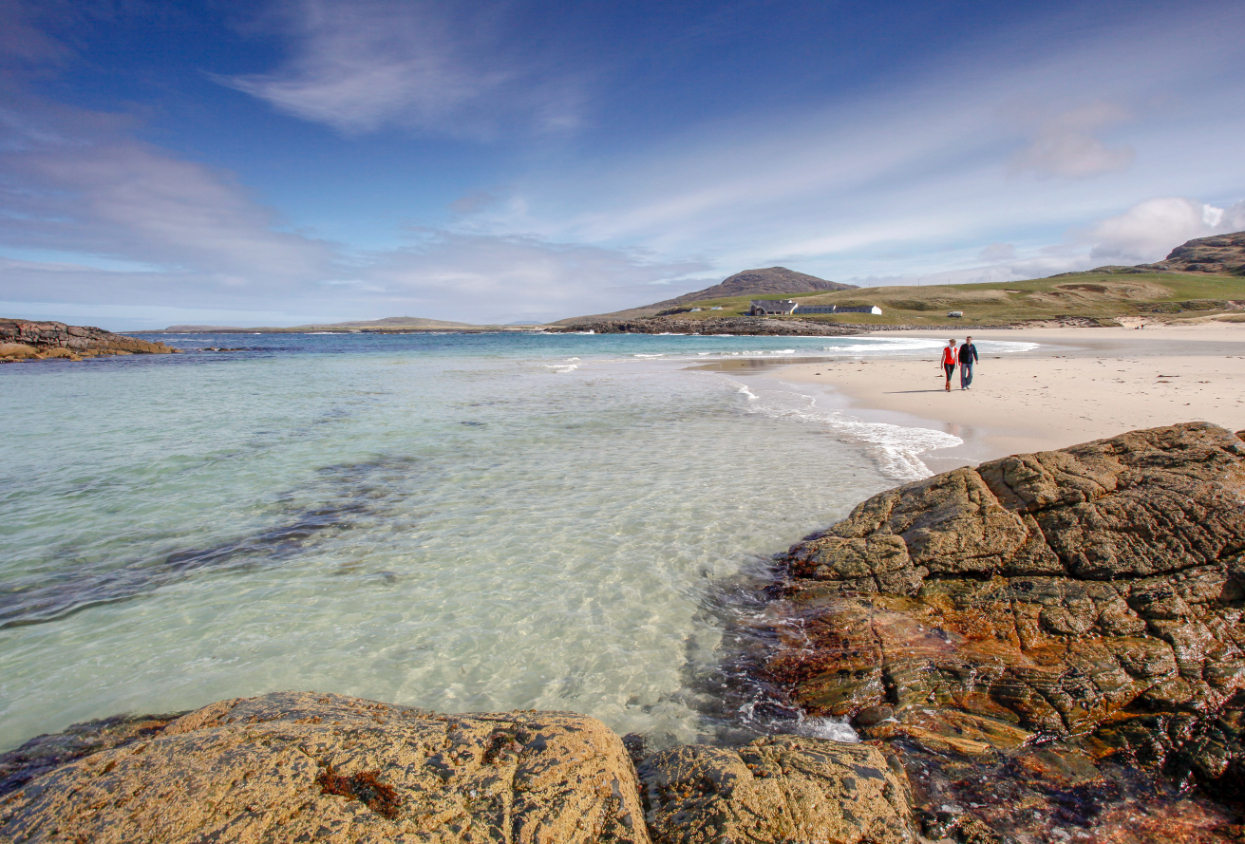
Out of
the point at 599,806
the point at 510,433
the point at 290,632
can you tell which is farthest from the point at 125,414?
the point at 599,806

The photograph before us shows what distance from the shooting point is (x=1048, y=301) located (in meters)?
102

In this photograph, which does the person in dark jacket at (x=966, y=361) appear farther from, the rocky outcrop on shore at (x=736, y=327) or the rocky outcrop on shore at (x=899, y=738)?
the rocky outcrop on shore at (x=736, y=327)

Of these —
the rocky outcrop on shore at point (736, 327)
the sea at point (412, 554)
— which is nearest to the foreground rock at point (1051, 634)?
the sea at point (412, 554)

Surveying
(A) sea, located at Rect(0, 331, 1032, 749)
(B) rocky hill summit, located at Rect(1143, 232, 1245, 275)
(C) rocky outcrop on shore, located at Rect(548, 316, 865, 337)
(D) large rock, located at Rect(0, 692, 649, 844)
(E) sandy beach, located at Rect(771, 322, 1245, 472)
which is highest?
(B) rocky hill summit, located at Rect(1143, 232, 1245, 275)

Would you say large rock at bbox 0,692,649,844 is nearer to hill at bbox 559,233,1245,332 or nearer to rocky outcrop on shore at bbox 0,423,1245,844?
rocky outcrop on shore at bbox 0,423,1245,844

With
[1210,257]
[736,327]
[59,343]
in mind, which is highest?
[1210,257]

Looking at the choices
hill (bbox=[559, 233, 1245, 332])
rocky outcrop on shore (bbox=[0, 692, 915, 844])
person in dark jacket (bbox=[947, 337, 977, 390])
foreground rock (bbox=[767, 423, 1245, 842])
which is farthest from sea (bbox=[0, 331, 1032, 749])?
hill (bbox=[559, 233, 1245, 332])

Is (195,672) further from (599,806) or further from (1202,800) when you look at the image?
(1202,800)

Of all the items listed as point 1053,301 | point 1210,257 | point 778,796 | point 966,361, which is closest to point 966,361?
point 966,361

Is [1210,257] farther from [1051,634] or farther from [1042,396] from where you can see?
[1051,634]

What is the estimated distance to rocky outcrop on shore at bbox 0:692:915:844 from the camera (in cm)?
240

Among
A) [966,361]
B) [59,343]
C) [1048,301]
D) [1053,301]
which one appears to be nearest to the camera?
[966,361]

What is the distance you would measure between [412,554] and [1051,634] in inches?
276

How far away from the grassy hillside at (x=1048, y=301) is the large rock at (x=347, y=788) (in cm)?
9661
